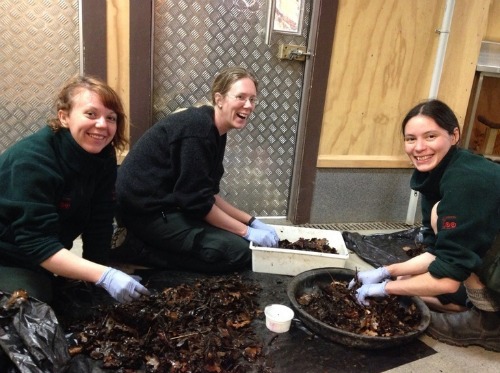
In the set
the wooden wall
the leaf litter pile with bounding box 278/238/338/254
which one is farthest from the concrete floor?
the wooden wall

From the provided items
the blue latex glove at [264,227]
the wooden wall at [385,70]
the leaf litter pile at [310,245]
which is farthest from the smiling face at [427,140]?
the wooden wall at [385,70]

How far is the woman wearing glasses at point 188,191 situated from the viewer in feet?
7.93

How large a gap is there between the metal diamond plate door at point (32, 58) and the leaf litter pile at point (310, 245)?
186cm

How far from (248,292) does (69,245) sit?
38.0 inches

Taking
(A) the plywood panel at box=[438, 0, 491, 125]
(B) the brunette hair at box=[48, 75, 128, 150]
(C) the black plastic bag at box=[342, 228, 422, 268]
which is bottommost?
(C) the black plastic bag at box=[342, 228, 422, 268]

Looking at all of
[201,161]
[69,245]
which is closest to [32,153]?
[69,245]

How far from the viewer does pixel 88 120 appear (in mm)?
1822

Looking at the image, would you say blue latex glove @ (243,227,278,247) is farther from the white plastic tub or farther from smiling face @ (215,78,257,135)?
smiling face @ (215,78,257,135)

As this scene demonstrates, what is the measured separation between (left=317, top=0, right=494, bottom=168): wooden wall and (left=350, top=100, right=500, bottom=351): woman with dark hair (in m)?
1.42

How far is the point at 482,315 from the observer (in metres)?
2.09

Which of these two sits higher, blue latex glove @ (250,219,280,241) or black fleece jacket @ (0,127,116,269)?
black fleece jacket @ (0,127,116,269)

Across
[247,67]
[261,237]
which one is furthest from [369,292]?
[247,67]

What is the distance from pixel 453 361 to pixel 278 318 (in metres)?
0.84

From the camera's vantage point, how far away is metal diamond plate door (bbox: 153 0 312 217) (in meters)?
3.06
